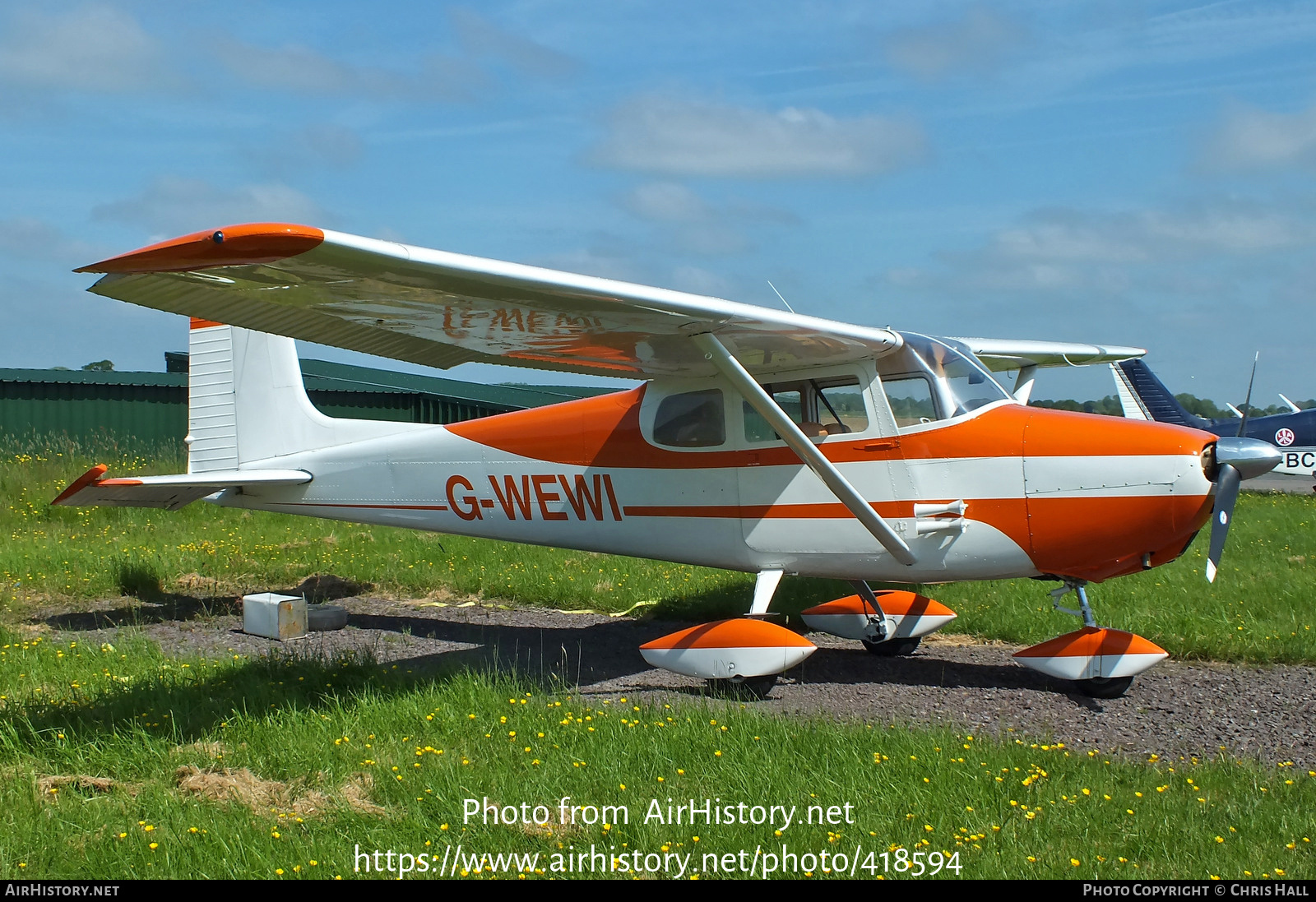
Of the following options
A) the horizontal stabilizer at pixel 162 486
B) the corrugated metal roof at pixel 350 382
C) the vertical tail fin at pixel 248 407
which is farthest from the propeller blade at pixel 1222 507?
the corrugated metal roof at pixel 350 382

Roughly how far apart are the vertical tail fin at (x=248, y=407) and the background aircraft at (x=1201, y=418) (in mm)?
19214

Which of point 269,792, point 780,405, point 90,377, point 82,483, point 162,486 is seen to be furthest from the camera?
point 90,377

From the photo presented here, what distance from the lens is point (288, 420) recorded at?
892 cm

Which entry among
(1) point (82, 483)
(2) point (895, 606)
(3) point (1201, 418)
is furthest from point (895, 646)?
(3) point (1201, 418)

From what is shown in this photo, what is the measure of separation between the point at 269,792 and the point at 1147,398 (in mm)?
22966

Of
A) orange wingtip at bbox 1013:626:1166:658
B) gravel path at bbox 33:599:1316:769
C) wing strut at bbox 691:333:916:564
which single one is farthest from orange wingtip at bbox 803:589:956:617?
wing strut at bbox 691:333:916:564

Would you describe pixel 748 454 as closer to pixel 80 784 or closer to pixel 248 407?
pixel 80 784

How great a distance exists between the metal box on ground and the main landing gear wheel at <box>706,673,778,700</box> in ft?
12.0

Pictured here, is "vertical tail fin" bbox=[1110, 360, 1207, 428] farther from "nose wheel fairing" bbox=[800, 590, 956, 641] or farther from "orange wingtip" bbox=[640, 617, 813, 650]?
"orange wingtip" bbox=[640, 617, 813, 650]

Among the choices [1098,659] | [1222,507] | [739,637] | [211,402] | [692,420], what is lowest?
[1098,659]

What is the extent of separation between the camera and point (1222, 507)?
209 inches

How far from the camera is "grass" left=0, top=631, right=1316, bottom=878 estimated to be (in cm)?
341
